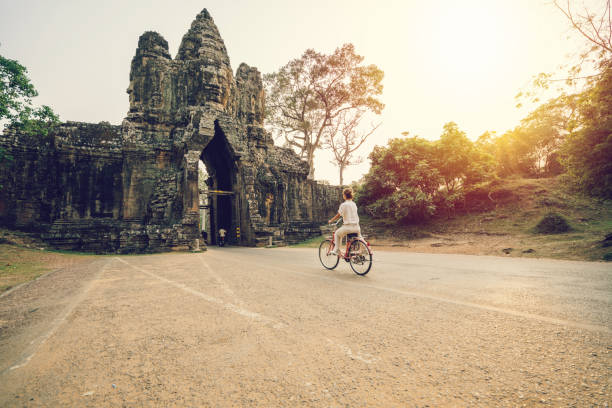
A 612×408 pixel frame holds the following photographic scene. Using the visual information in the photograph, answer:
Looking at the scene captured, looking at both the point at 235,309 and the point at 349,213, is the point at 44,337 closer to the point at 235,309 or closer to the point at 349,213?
the point at 235,309

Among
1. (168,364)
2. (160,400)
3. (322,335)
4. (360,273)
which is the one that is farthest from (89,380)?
(360,273)

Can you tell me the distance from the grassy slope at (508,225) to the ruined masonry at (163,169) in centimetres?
759

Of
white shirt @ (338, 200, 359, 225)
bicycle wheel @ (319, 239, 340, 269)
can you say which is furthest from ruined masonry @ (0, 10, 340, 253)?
white shirt @ (338, 200, 359, 225)

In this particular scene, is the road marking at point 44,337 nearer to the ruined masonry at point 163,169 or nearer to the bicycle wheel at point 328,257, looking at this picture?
the bicycle wheel at point 328,257

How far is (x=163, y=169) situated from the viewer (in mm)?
19891

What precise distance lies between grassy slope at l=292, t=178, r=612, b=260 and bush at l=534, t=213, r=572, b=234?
39cm

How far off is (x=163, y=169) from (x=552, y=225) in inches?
907

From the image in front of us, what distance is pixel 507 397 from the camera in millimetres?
1720

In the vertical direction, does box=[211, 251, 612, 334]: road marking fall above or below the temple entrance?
below

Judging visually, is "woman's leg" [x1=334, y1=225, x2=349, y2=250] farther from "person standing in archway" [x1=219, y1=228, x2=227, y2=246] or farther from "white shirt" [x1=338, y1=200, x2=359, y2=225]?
"person standing in archway" [x1=219, y1=228, x2=227, y2=246]

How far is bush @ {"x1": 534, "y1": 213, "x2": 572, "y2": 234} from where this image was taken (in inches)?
547

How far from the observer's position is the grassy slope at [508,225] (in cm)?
1226

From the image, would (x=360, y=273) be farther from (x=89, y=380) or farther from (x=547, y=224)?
(x=547, y=224)

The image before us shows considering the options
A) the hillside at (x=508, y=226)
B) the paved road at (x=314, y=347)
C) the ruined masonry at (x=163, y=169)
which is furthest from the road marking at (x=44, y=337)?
the hillside at (x=508, y=226)
